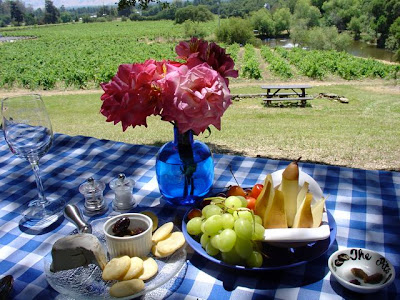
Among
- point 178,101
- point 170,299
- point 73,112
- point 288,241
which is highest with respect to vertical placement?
point 178,101

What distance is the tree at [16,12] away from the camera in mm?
81525

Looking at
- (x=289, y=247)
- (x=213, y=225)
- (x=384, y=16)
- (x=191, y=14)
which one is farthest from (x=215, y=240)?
(x=191, y=14)

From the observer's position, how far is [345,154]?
473 cm

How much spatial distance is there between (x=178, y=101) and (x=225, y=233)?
0.37 m

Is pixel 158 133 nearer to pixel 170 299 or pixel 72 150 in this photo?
pixel 72 150

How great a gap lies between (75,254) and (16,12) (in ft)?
319

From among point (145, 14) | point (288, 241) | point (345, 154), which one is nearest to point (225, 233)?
point (288, 241)

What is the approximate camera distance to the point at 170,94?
984 mm

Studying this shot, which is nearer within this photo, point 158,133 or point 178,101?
point 178,101

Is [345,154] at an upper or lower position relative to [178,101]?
lower

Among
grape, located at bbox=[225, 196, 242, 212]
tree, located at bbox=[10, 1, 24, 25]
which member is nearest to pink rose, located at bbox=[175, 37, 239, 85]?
grape, located at bbox=[225, 196, 242, 212]

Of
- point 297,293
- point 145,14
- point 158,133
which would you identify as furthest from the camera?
point 145,14

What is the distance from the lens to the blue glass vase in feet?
3.78

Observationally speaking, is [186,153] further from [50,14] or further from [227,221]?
[50,14]
